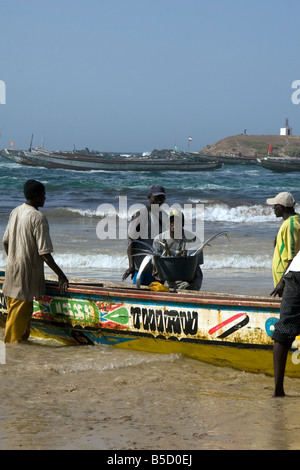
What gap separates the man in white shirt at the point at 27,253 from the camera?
573 cm

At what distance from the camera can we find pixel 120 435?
393 cm

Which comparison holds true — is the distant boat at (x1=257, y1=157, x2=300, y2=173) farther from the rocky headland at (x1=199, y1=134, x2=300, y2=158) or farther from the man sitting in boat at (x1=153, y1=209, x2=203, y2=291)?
the man sitting in boat at (x1=153, y1=209, x2=203, y2=291)

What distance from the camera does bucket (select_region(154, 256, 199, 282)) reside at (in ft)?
19.4

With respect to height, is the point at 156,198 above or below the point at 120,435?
above

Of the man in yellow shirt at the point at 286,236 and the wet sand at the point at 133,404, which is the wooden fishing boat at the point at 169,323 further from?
the man in yellow shirt at the point at 286,236

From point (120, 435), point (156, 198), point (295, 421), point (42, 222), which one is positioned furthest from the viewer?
point (156, 198)

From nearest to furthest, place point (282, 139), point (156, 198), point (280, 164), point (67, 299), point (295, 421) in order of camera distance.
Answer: point (295, 421), point (67, 299), point (156, 198), point (280, 164), point (282, 139)

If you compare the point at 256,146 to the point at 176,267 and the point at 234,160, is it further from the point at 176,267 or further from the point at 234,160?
the point at 176,267

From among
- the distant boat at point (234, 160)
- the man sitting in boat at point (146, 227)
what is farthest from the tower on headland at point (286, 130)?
the man sitting in boat at point (146, 227)

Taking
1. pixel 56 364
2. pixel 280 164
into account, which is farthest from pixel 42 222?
pixel 280 164

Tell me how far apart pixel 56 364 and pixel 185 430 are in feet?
6.10

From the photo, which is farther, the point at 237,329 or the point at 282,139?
the point at 282,139

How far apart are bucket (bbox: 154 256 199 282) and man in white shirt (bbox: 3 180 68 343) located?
2.94 ft

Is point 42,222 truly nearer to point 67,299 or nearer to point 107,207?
point 67,299
